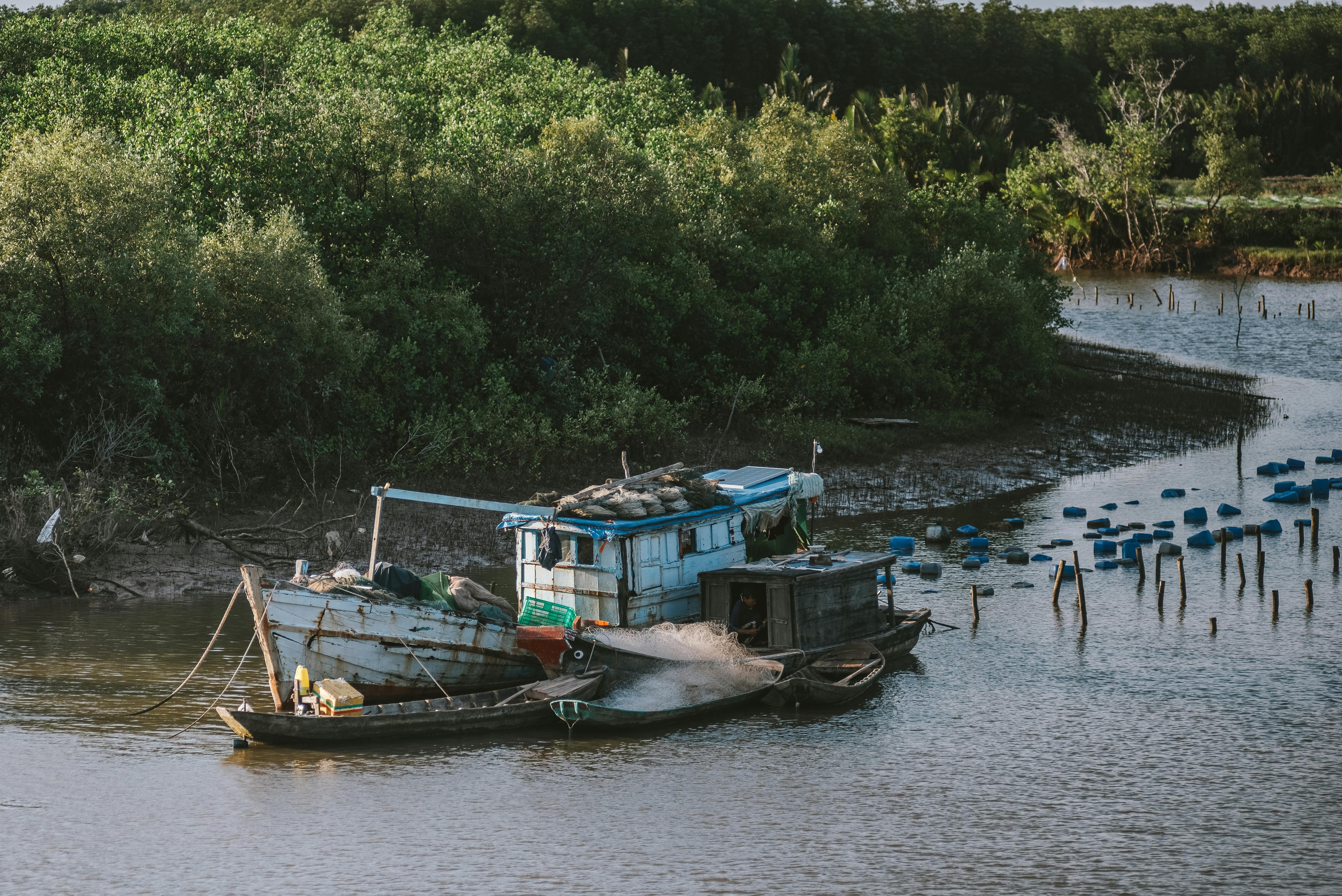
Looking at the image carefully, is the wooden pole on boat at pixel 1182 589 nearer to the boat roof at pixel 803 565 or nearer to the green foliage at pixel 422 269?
the boat roof at pixel 803 565

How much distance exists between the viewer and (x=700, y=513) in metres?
29.5

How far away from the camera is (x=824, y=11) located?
160m

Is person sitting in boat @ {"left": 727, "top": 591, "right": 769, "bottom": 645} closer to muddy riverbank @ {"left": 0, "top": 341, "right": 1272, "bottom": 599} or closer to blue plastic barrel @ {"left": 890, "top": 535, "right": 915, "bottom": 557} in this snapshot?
muddy riverbank @ {"left": 0, "top": 341, "right": 1272, "bottom": 599}

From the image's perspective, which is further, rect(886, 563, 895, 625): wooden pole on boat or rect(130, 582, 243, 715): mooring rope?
rect(886, 563, 895, 625): wooden pole on boat

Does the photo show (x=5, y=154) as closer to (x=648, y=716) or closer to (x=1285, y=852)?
(x=648, y=716)

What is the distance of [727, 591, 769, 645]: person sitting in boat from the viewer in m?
28.9

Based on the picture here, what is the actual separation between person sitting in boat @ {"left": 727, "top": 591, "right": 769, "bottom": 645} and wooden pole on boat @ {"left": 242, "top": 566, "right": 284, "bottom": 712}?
9.43m

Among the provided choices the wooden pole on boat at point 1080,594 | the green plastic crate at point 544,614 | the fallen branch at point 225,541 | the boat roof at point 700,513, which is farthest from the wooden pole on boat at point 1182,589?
the fallen branch at point 225,541

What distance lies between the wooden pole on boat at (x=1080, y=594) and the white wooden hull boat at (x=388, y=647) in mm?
14032

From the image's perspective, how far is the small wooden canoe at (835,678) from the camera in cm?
2719

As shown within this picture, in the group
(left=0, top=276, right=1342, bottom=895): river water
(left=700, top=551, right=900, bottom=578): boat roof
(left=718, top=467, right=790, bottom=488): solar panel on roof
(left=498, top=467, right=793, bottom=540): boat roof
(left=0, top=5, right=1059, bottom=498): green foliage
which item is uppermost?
(left=0, top=5, right=1059, bottom=498): green foliage

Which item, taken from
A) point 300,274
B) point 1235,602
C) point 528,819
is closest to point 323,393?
point 300,274

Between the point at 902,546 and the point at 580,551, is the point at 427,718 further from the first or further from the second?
the point at 902,546

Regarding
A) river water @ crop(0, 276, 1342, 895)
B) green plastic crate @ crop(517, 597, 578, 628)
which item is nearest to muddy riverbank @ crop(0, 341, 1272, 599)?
river water @ crop(0, 276, 1342, 895)
